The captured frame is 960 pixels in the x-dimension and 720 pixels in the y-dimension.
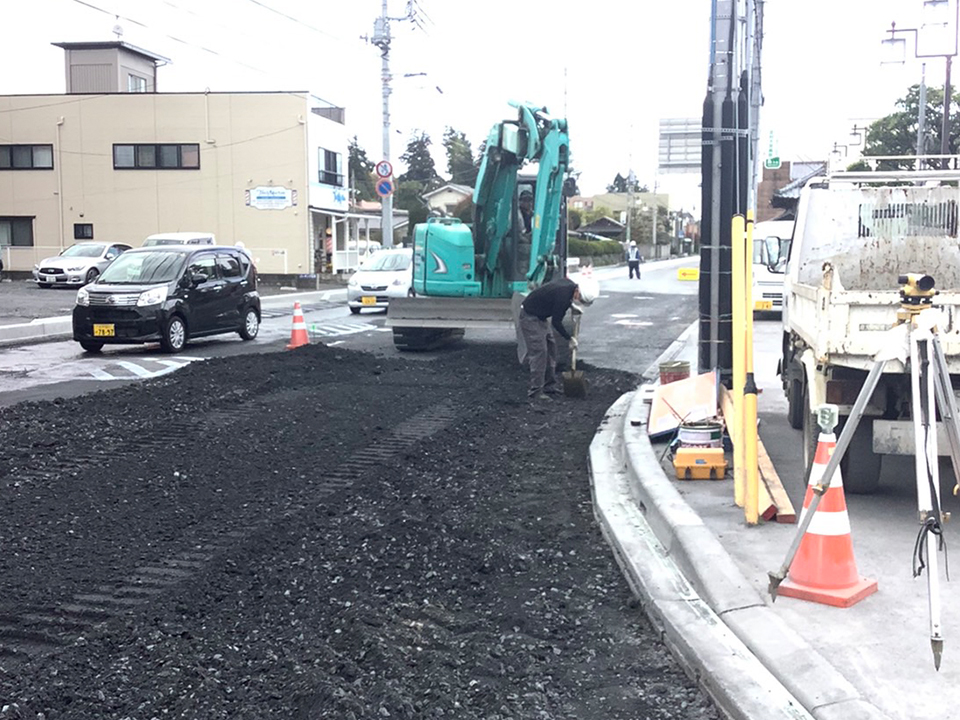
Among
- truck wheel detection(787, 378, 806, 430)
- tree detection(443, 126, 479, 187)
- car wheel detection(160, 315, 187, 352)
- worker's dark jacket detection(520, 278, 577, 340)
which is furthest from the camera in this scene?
tree detection(443, 126, 479, 187)

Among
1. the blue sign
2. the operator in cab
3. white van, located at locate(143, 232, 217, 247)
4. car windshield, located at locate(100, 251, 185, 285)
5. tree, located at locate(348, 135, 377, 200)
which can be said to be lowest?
the operator in cab

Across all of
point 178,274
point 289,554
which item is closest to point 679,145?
point 289,554

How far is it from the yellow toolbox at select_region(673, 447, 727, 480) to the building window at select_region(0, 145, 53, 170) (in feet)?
139

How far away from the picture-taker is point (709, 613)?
5.14 metres

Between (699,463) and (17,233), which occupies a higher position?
(17,233)

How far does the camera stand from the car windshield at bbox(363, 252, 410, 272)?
26.2 meters

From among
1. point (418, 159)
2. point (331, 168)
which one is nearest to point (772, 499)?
point (331, 168)

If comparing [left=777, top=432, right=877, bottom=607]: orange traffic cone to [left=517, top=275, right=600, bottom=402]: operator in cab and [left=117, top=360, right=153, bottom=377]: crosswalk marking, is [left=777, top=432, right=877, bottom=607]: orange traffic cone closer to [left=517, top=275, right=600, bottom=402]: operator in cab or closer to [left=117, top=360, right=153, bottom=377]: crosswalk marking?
[left=517, top=275, right=600, bottom=402]: operator in cab

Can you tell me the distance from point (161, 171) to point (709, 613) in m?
42.0

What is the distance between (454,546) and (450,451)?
9.41 feet

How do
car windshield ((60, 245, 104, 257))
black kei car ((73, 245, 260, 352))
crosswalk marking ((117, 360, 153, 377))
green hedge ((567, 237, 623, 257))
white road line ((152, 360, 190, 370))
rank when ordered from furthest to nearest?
green hedge ((567, 237, 623, 257)) < car windshield ((60, 245, 104, 257)) < black kei car ((73, 245, 260, 352)) < white road line ((152, 360, 190, 370)) < crosswalk marking ((117, 360, 153, 377))

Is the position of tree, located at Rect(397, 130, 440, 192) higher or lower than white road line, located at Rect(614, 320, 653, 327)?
higher

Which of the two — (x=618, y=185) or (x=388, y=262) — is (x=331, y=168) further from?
(x=618, y=185)

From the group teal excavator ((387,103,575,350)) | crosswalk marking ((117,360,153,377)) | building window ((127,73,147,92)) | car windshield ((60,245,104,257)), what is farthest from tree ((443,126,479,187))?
crosswalk marking ((117,360,153,377))
